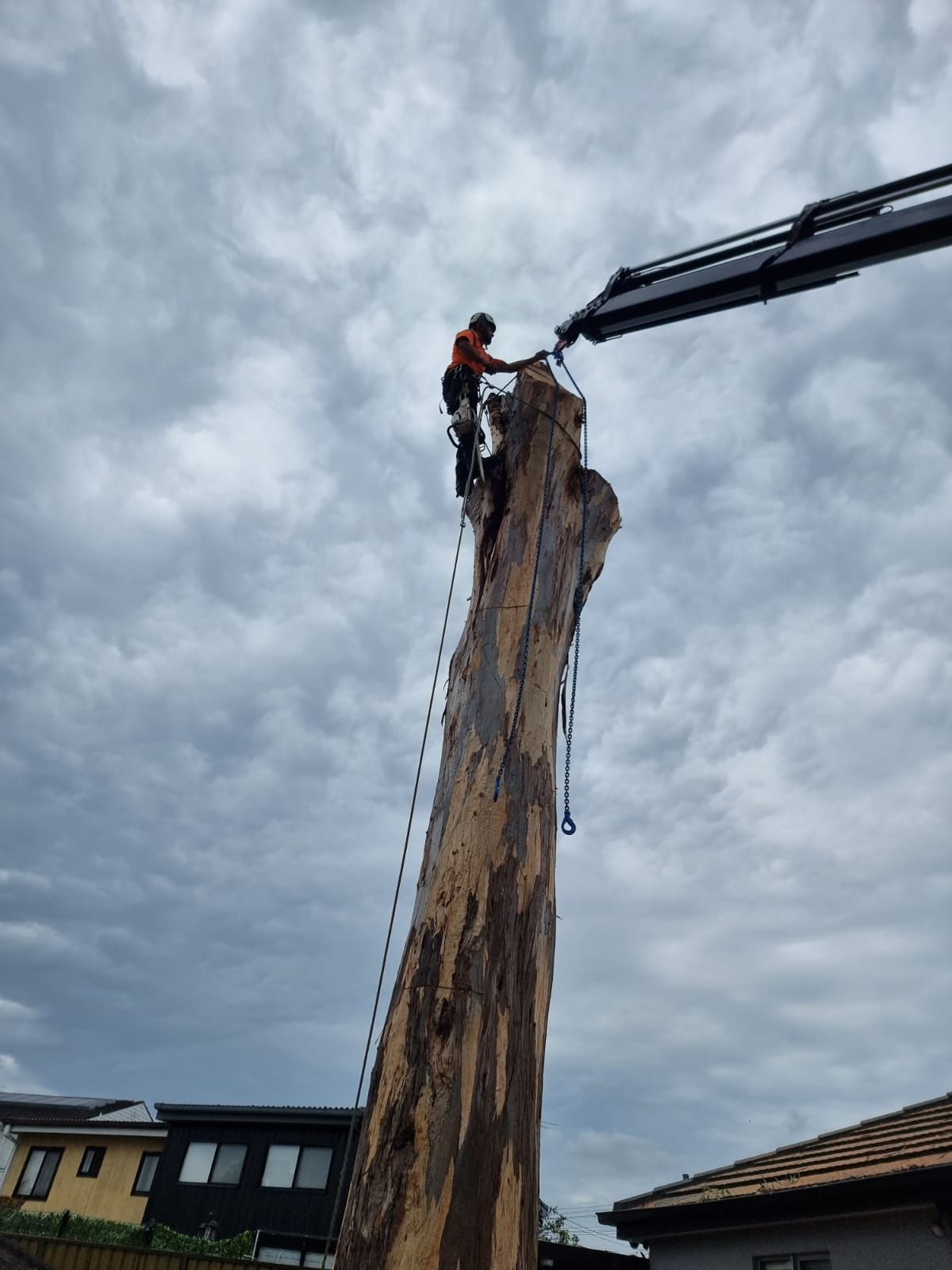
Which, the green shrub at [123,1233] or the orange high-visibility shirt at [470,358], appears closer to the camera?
the orange high-visibility shirt at [470,358]

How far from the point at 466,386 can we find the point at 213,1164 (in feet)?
70.8

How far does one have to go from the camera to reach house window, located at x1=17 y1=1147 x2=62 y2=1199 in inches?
971

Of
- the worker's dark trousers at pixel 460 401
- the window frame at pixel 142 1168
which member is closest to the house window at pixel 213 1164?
the window frame at pixel 142 1168

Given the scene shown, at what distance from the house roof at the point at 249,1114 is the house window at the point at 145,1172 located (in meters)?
1.88

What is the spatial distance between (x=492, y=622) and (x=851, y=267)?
15.1 feet

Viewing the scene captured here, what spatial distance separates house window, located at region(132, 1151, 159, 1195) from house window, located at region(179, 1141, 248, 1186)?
2037mm

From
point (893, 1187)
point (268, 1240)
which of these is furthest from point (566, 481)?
point (268, 1240)

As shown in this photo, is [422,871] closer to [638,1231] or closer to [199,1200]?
[638,1231]

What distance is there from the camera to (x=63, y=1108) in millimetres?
39844

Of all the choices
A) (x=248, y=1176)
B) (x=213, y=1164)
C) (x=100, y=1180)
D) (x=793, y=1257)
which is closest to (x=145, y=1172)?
(x=100, y=1180)

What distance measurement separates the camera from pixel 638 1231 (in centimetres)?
1060

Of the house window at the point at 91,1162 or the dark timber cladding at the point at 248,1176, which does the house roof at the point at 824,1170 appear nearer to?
the dark timber cladding at the point at 248,1176

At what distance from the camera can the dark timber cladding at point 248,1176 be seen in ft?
63.4

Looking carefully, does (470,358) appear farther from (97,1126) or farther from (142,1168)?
(97,1126)
